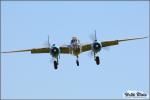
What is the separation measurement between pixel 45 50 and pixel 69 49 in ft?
15.8

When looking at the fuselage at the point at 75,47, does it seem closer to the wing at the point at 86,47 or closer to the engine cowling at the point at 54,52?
the engine cowling at the point at 54,52

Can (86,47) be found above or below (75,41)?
below

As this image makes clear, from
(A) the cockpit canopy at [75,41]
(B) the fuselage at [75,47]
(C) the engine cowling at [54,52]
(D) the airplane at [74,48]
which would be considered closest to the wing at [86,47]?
(D) the airplane at [74,48]

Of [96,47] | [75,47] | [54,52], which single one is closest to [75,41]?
[75,47]

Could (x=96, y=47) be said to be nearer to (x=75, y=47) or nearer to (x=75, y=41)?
(x=75, y=47)

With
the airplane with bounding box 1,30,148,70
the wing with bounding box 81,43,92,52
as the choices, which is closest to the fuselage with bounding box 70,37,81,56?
the airplane with bounding box 1,30,148,70

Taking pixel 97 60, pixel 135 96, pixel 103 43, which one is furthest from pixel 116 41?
pixel 135 96

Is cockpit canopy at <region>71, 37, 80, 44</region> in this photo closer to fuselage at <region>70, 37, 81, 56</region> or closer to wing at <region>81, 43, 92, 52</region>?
fuselage at <region>70, 37, 81, 56</region>

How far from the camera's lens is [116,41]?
2790 inches

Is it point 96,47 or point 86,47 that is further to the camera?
point 86,47

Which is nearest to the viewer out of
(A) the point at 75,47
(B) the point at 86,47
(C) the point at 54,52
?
(C) the point at 54,52

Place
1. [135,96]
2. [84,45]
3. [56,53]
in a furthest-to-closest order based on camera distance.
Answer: [84,45] < [56,53] < [135,96]

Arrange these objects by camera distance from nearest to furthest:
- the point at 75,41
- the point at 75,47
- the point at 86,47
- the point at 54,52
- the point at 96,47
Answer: the point at 54,52, the point at 96,47, the point at 75,47, the point at 75,41, the point at 86,47

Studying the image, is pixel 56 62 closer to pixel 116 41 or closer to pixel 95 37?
pixel 95 37
